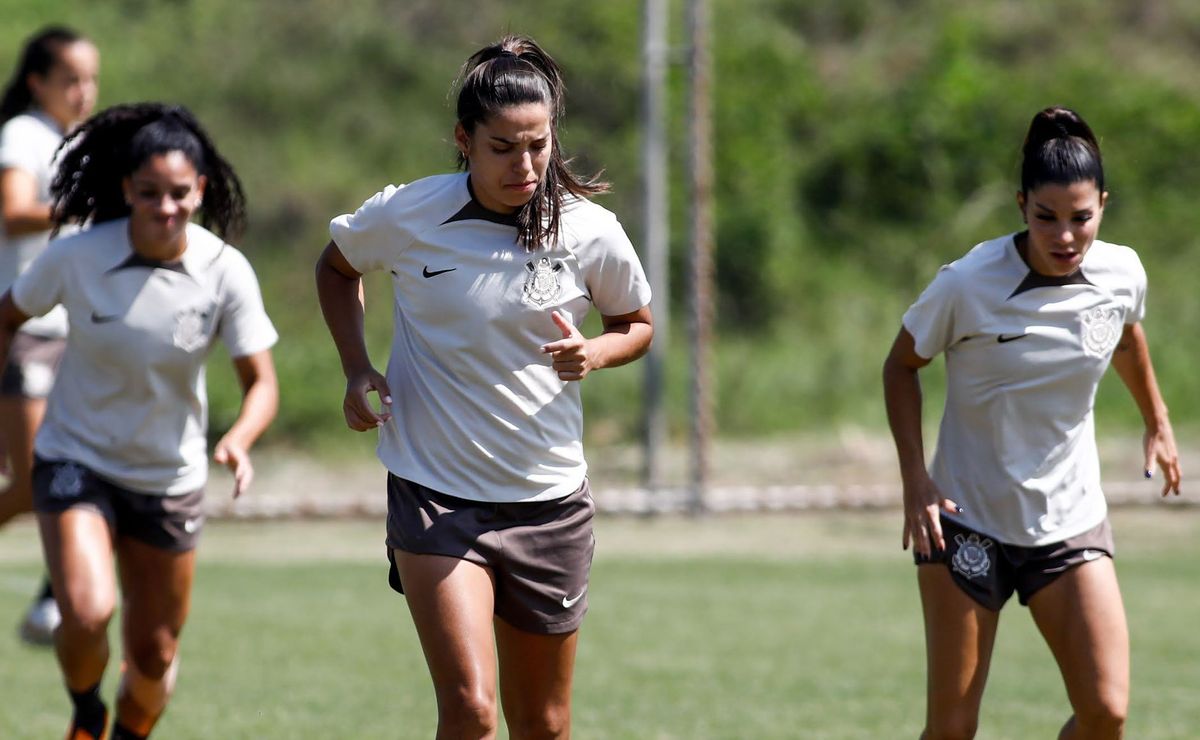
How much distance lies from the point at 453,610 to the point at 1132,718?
3314 millimetres

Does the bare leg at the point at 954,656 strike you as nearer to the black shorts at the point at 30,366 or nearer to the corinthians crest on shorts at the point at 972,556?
the corinthians crest on shorts at the point at 972,556

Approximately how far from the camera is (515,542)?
380 centimetres

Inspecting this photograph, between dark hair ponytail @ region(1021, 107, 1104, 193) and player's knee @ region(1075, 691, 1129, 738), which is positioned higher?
dark hair ponytail @ region(1021, 107, 1104, 193)

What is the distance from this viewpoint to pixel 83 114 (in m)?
6.44

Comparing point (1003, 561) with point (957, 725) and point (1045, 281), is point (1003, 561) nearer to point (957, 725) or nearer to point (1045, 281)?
point (957, 725)

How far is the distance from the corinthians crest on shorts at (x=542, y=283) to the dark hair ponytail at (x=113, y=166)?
4.47 feet

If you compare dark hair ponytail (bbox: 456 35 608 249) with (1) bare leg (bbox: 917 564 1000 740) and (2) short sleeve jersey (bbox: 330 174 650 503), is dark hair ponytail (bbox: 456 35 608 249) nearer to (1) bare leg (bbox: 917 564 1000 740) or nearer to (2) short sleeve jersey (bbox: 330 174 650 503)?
(2) short sleeve jersey (bbox: 330 174 650 503)

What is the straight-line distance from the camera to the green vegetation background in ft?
51.7

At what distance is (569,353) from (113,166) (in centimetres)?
190

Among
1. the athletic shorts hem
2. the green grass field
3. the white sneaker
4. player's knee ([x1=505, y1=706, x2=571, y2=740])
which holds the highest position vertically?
the athletic shorts hem

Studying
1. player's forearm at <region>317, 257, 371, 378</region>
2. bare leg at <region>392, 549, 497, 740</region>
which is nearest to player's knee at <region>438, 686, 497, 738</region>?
bare leg at <region>392, 549, 497, 740</region>

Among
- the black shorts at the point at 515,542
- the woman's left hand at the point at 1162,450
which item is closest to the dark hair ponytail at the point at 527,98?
the black shorts at the point at 515,542

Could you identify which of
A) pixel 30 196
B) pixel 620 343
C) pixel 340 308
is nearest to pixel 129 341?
pixel 340 308

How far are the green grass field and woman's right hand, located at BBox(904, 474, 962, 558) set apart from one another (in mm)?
1807
